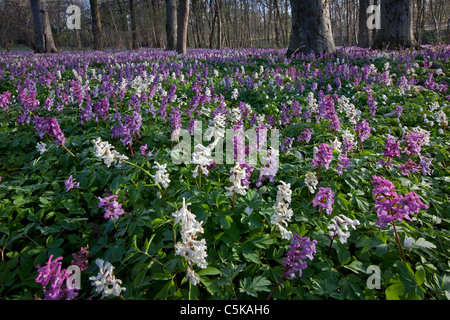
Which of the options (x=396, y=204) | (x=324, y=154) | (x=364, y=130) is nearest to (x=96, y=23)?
(x=364, y=130)

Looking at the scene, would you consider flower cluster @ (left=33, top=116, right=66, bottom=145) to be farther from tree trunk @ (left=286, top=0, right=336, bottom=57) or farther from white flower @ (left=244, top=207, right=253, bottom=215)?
tree trunk @ (left=286, top=0, right=336, bottom=57)

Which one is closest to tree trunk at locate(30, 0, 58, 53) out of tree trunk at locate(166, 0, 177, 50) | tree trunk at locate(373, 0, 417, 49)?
tree trunk at locate(166, 0, 177, 50)

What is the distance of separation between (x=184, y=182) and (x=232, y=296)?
133 centimetres

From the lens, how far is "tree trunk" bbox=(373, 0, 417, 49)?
11.9 metres

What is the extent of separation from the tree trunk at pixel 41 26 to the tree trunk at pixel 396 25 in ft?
70.2

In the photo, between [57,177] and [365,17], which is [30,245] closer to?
[57,177]

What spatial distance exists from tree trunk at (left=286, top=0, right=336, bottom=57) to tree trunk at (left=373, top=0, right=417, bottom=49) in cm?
365

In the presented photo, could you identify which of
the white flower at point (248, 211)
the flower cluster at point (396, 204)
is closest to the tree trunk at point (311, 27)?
Answer: the white flower at point (248, 211)

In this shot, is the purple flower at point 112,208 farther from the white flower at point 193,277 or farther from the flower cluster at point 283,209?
the flower cluster at point 283,209

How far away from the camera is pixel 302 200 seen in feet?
9.43

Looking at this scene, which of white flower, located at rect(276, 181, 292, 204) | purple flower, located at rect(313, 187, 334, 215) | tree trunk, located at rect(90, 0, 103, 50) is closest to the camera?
white flower, located at rect(276, 181, 292, 204)

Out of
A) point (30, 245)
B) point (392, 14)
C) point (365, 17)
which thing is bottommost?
point (30, 245)

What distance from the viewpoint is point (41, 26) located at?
18266 mm

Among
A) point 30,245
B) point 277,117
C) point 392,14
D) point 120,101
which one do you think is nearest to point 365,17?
point 392,14
